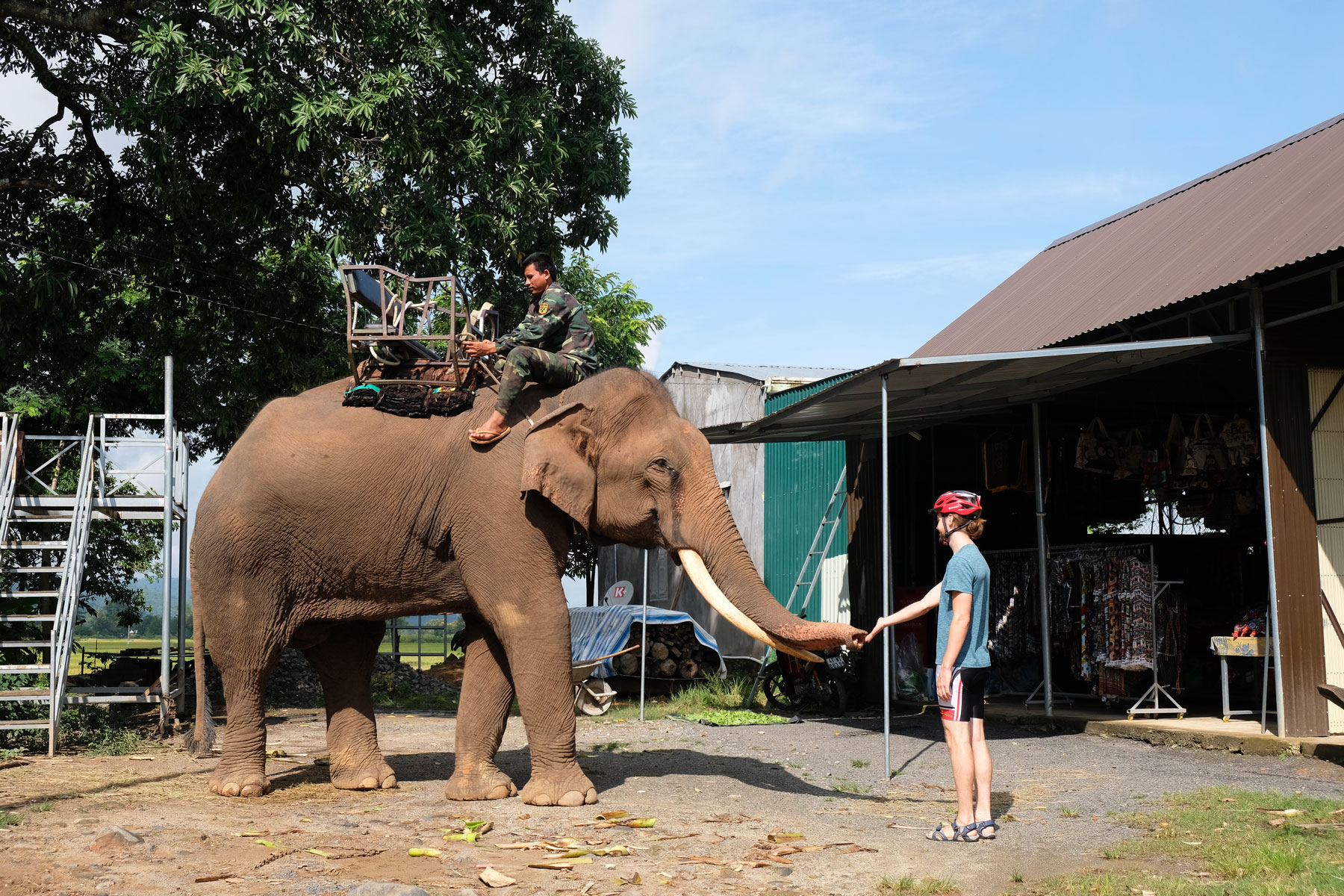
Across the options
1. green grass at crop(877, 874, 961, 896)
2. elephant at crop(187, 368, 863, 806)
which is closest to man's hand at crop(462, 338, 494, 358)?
elephant at crop(187, 368, 863, 806)

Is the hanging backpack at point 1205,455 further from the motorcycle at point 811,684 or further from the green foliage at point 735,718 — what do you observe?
the green foliage at point 735,718

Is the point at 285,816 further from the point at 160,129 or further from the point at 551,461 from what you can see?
the point at 160,129

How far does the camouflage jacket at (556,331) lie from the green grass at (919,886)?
155 inches

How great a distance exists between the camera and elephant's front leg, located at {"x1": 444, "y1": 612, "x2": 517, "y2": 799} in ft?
26.0

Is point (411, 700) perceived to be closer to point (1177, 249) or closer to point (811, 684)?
point (811, 684)

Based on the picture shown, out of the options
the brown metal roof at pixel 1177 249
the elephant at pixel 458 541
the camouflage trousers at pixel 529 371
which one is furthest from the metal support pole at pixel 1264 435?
the camouflage trousers at pixel 529 371

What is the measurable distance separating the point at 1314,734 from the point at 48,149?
55.3 ft

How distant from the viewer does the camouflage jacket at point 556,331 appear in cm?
798

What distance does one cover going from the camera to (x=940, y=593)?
711 centimetres

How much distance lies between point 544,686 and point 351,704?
1895 mm

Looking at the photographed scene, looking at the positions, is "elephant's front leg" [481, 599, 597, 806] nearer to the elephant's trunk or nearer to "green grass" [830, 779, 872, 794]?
the elephant's trunk

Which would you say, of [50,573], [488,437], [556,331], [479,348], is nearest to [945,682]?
[488,437]

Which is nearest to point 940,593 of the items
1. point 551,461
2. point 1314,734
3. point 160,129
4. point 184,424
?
point 551,461

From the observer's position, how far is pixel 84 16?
1388 centimetres
